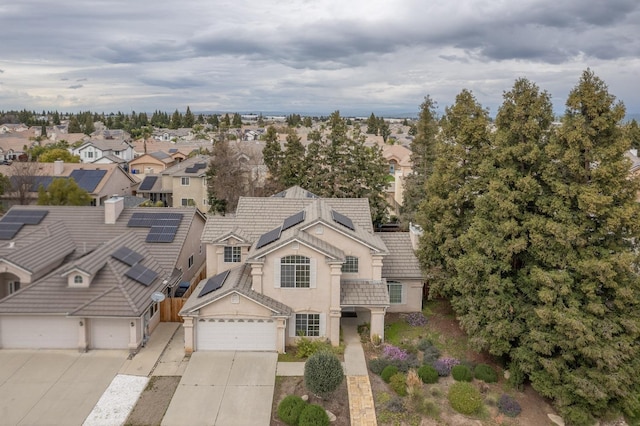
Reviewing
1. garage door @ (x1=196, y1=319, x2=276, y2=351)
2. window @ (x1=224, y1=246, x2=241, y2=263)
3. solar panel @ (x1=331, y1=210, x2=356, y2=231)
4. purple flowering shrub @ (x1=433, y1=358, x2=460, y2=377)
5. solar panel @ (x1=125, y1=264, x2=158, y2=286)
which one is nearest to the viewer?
purple flowering shrub @ (x1=433, y1=358, x2=460, y2=377)

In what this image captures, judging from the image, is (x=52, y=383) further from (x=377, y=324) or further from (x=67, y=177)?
(x=67, y=177)

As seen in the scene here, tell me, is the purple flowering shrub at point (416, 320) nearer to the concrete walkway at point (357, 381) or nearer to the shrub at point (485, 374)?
the concrete walkway at point (357, 381)

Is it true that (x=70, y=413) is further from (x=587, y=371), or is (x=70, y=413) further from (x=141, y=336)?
(x=587, y=371)

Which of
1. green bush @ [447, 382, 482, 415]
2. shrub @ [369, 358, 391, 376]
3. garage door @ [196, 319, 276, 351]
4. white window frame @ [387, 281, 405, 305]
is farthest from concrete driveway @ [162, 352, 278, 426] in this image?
white window frame @ [387, 281, 405, 305]

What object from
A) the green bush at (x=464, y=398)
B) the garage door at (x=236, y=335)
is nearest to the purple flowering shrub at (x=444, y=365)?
the green bush at (x=464, y=398)

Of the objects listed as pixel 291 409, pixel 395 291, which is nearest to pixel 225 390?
pixel 291 409

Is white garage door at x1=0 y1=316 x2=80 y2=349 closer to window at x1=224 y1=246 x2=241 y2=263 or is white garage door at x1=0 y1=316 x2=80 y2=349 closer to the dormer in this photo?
the dormer

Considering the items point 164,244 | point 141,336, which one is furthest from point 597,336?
point 164,244

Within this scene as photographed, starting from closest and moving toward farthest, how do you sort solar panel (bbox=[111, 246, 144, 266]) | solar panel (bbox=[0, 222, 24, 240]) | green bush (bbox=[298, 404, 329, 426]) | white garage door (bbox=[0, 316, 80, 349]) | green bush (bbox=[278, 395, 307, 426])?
1. green bush (bbox=[298, 404, 329, 426])
2. green bush (bbox=[278, 395, 307, 426])
3. white garage door (bbox=[0, 316, 80, 349])
4. solar panel (bbox=[111, 246, 144, 266])
5. solar panel (bbox=[0, 222, 24, 240])
